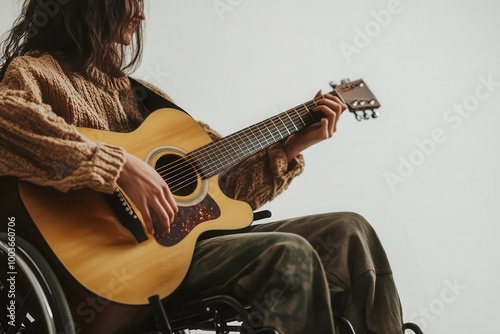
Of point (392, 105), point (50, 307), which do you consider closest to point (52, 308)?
point (50, 307)

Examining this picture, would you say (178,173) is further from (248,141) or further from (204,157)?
(248,141)

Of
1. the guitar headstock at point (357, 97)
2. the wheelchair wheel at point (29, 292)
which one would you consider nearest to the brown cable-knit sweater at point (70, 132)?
the wheelchair wheel at point (29, 292)

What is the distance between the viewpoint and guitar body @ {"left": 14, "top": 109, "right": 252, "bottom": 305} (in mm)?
942

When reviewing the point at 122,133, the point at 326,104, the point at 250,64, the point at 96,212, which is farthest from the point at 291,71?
the point at 96,212

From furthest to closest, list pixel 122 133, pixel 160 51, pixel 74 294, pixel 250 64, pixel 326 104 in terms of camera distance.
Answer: pixel 250 64, pixel 160 51, pixel 326 104, pixel 122 133, pixel 74 294

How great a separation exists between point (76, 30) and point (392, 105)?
144cm

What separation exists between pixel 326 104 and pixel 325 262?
41cm

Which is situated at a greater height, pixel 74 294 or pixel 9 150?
pixel 9 150

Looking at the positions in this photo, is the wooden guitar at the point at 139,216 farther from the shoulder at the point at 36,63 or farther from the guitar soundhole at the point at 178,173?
the shoulder at the point at 36,63

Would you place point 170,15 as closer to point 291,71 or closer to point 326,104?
point 291,71

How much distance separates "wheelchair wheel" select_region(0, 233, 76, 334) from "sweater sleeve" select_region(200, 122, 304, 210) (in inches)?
20.5

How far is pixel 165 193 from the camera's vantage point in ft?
3.35

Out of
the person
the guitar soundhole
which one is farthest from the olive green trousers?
the guitar soundhole

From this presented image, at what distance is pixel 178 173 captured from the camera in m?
1.16
